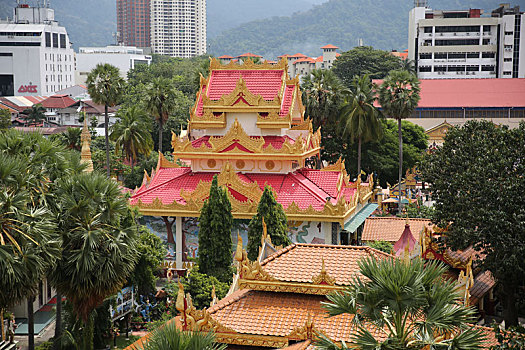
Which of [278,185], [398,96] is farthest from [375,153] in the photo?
[278,185]

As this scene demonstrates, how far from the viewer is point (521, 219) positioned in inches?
964

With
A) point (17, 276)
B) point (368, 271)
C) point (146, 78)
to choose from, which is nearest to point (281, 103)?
point (17, 276)

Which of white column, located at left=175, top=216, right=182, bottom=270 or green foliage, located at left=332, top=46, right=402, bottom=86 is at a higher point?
green foliage, located at left=332, top=46, right=402, bottom=86

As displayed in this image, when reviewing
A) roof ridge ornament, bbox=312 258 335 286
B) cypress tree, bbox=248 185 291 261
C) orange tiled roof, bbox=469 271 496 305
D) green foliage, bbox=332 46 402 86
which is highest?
green foliage, bbox=332 46 402 86

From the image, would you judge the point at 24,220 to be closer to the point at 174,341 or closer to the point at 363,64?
the point at 174,341

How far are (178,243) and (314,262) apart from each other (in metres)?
19.1

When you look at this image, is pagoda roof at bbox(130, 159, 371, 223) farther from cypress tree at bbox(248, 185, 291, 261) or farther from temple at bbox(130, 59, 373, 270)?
cypress tree at bbox(248, 185, 291, 261)

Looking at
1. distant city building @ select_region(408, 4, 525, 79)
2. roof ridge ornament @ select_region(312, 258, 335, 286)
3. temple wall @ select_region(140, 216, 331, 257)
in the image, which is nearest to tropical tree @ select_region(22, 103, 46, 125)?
distant city building @ select_region(408, 4, 525, 79)

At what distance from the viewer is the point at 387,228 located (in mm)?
38750

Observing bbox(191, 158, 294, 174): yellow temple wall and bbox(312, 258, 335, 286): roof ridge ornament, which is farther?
bbox(191, 158, 294, 174): yellow temple wall

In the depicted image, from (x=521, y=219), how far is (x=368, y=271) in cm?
1360

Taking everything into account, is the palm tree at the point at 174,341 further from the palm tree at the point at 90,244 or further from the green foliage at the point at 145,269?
the green foliage at the point at 145,269

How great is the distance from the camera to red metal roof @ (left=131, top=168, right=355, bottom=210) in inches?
1390

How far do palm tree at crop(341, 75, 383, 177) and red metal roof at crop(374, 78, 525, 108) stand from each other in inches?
1231
